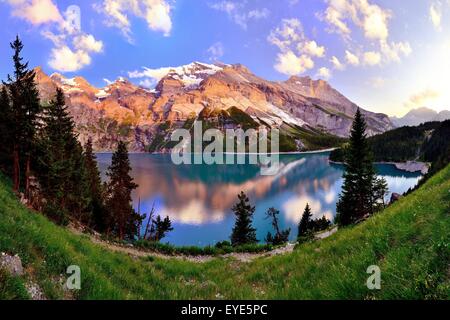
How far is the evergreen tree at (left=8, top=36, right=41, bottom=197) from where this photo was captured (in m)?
34.2

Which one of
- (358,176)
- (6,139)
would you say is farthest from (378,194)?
(6,139)

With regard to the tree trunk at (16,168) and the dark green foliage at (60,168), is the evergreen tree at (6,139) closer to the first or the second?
the tree trunk at (16,168)

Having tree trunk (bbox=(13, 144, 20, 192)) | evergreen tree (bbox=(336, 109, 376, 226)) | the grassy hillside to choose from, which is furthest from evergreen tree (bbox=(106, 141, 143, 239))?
the grassy hillside

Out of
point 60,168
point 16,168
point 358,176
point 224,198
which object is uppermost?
point 16,168

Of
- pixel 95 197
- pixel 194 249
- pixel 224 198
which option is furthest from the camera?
pixel 224 198

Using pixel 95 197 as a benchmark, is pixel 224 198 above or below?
below

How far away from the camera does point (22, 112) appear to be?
34.8m

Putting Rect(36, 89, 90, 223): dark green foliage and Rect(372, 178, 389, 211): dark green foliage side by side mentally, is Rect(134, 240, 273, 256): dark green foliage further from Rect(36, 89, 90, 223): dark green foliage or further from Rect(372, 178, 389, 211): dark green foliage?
Rect(372, 178, 389, 211): dark green foliage

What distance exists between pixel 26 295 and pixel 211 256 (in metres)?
27.4

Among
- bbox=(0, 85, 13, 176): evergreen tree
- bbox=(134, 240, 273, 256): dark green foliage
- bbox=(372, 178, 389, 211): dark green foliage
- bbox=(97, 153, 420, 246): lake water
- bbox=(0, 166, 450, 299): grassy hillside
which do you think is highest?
bbox=(0, 85, 13, 176): evergreen tree

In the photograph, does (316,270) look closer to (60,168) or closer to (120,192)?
(60,168)

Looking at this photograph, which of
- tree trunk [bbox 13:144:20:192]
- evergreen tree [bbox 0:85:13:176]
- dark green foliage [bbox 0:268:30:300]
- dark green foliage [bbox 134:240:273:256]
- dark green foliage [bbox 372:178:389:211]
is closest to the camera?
dark green foliage [bbox 0:268:30:300]
